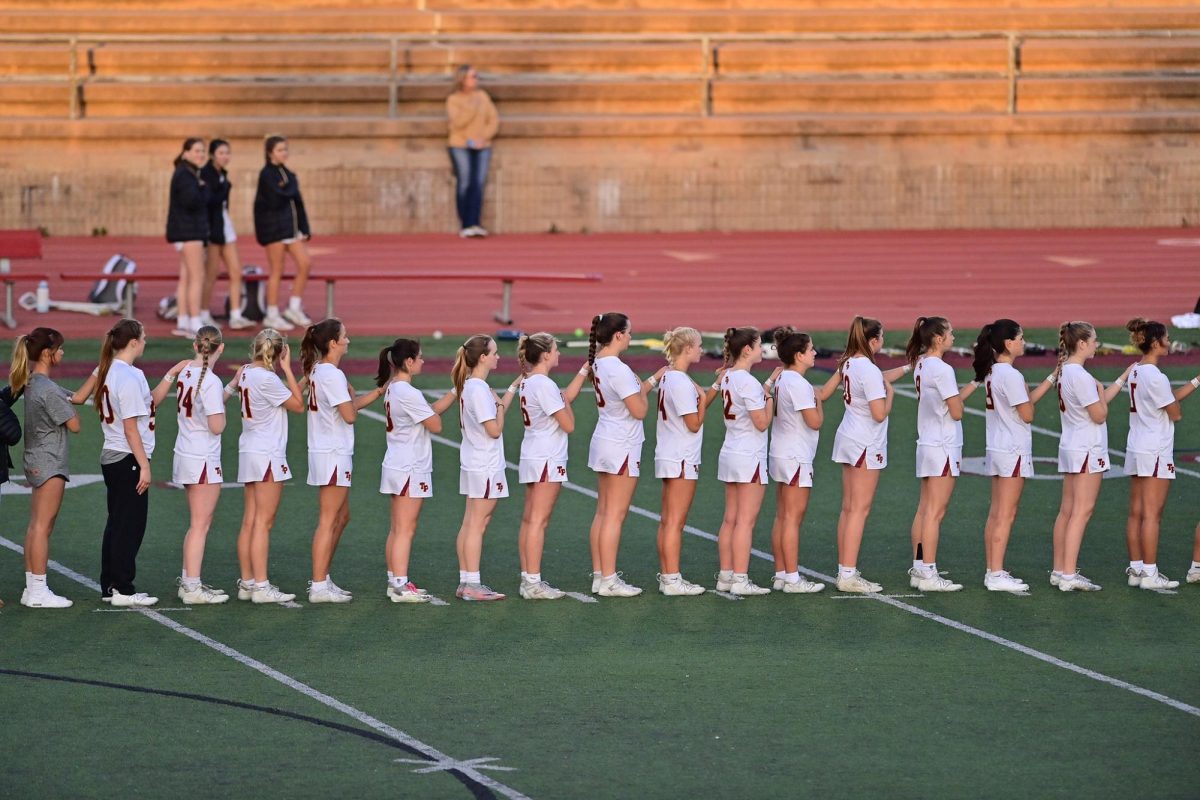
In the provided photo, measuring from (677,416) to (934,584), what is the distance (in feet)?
6.13

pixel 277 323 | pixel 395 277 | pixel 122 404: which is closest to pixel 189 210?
pixel 277 323

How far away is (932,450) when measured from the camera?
505 inches

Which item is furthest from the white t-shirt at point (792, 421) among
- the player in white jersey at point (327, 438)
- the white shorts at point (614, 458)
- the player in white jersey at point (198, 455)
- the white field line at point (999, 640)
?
the player in white jersey at point (198, 455)

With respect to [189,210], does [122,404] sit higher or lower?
lower

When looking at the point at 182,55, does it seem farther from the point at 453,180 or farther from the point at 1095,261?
the point at 1095,261

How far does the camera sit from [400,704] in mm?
10352

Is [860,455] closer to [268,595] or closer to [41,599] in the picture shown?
[268,595]

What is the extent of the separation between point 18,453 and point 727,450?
696 cm

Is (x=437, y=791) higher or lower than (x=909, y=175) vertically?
lower

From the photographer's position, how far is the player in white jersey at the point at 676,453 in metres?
12.6

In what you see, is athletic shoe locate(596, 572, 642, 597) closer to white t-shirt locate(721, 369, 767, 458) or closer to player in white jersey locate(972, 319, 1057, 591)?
white t-shirt locate(721, 369, 767, 458)

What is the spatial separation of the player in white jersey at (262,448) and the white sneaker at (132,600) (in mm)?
577

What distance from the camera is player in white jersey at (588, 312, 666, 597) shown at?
41.1 feet

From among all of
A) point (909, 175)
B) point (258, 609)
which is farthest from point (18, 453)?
point (909, 175)
